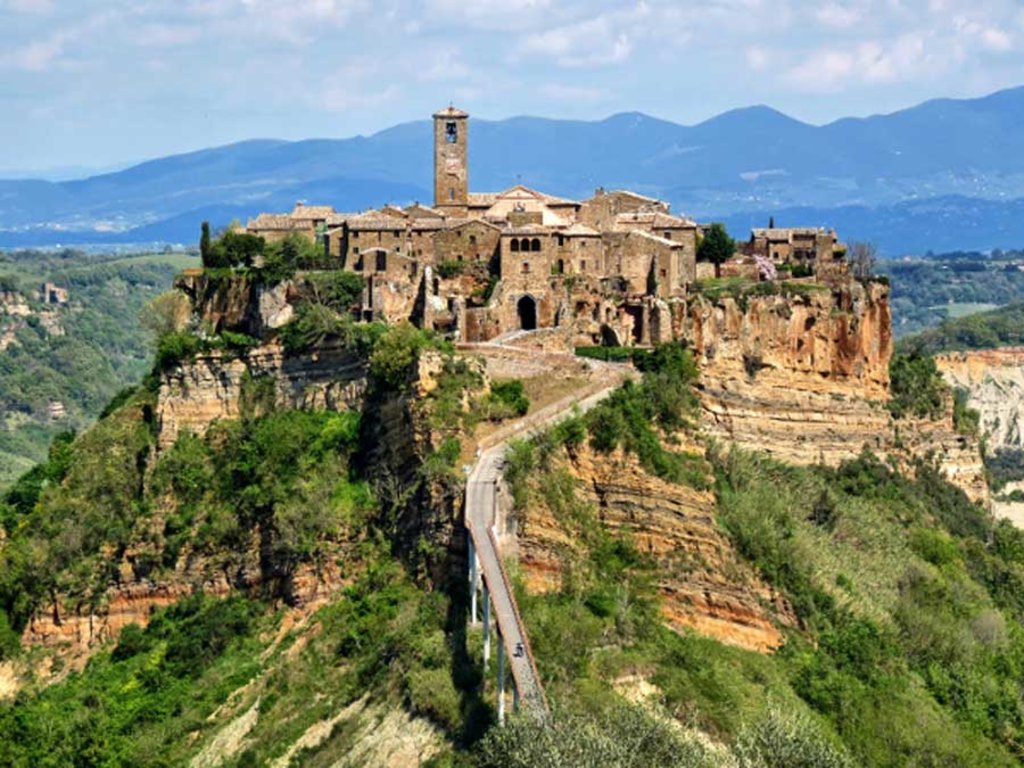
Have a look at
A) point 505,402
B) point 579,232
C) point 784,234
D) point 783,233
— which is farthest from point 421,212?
point 783,233

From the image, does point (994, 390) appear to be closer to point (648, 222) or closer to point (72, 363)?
point (648, 222)

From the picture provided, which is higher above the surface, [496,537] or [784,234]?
[784,234]

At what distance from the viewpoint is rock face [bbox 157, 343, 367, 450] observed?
48500mm

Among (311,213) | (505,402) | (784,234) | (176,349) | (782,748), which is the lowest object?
(782,748)

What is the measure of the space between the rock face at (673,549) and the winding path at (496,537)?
1191 millimetres

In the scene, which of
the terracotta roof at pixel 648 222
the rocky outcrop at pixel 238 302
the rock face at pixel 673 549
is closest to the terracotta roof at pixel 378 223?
the rocky outcrop at pixel 238 302

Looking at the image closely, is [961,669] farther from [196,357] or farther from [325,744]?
[196,357]

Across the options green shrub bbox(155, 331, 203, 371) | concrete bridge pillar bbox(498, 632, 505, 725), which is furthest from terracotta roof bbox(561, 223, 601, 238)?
concrete bridge pillar bbox(498, 632, 505, 725)

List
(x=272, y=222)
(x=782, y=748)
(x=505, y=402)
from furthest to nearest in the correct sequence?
(x=272, y=222)
(x=505, y=402)
(x=782, y=748)

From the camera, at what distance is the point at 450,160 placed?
5691cm

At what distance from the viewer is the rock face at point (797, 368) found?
51594 millimetres

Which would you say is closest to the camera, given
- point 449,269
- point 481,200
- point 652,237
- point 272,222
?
point 449,269

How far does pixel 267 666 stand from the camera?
4144 cm

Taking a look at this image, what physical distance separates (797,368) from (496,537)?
2052 cm
